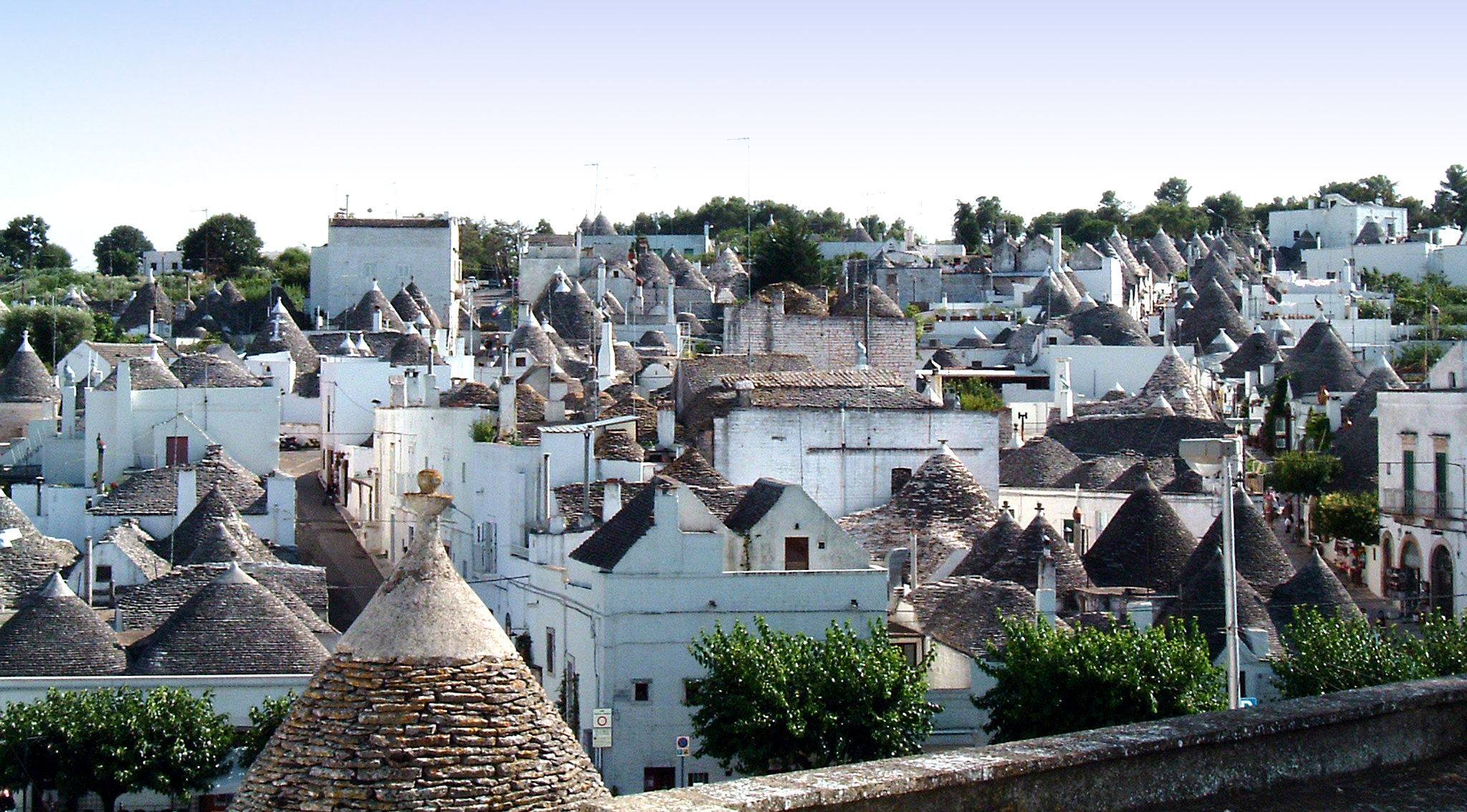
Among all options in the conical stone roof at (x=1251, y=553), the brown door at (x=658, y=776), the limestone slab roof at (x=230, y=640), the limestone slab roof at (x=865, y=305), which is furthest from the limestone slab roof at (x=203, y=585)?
the limestone slab roof at (x=865, y=305)

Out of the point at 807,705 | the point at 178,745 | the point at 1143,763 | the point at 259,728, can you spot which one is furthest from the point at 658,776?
the point at 1143,763

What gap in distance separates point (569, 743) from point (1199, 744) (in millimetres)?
2795

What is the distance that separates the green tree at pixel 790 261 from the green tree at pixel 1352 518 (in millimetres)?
34071

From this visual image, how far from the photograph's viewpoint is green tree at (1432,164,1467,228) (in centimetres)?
13712

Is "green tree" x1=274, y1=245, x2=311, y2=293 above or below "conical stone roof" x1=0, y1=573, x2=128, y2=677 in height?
above

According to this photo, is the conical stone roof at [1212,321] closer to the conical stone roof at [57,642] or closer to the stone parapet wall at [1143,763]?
the conical stone roof at [57,642]

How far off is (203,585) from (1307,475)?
2564cm

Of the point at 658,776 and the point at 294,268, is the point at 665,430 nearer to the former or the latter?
the point at 658,776

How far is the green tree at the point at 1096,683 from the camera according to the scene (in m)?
24.8

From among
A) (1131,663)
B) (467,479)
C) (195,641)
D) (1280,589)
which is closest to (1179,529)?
(1280,589)

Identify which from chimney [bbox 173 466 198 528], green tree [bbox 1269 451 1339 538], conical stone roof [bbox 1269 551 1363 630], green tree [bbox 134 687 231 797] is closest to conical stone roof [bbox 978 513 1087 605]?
conical stone roof [bbox 1269 551 1363 630]

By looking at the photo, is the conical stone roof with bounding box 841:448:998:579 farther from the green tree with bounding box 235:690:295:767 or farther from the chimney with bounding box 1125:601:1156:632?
the green tree with bounding box 235:690:295:767

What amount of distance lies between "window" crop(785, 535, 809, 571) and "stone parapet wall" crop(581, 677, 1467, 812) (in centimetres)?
1949

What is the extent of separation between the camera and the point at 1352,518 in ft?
137
